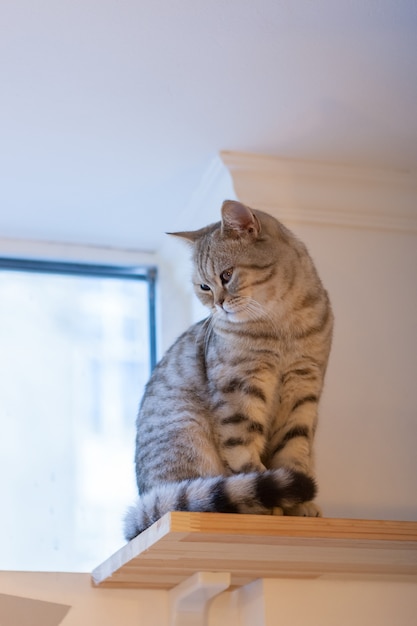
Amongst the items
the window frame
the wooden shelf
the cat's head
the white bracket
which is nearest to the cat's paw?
the wooden shelf

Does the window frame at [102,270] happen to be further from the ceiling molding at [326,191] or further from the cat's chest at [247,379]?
the cat's chest at [247,379]

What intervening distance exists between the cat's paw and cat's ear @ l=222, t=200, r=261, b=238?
561mm

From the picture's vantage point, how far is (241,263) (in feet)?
6.27

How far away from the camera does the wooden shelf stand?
4.98 feet

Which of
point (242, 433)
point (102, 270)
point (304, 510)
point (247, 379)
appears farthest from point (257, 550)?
point (102, 270)

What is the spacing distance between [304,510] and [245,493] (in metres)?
0.19

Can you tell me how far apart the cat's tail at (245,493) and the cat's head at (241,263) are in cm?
39

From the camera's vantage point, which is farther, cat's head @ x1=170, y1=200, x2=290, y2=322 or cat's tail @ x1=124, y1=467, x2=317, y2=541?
cat's head @ x1=170, y1=200, x2=290, y2=322

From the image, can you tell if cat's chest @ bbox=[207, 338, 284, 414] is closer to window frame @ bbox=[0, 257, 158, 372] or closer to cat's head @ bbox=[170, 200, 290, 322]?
cat's head @ bbox=[170, 200, 290, 322]

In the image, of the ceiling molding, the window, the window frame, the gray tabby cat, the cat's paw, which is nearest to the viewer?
the cat's paw

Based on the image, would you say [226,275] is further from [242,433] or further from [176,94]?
[176,94]

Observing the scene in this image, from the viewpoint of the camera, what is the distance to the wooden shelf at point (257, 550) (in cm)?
152

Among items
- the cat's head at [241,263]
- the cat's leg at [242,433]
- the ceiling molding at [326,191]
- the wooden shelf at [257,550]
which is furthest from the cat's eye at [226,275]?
the wooden shelf at [257,550]

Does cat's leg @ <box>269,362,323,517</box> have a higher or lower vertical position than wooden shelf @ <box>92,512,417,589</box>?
higher
